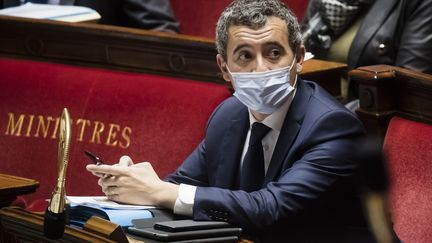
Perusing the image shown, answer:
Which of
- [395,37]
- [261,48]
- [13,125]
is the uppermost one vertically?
[261,48]

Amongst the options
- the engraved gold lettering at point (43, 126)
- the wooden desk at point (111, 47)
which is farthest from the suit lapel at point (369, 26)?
the engraved gold lettering at point (43, 126)

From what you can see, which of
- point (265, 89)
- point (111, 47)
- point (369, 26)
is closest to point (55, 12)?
point (111, 47)

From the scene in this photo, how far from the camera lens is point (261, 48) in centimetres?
118

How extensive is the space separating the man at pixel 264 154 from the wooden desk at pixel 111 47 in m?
0.48

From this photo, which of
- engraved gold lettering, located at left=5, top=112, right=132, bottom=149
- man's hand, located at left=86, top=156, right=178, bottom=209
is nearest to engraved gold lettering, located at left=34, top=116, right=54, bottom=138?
engraved gold lettering, located at left=5, top=112, right=132, bottom=149

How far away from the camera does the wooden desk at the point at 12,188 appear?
1.22 metres

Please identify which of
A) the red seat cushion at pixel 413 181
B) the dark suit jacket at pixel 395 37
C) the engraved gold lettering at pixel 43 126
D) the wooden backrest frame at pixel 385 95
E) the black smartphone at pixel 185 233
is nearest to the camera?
the black smartphone at pixel 185 233

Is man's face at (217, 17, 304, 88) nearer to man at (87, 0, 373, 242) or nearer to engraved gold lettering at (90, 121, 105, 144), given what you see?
man at (87, 0, 373, 242)

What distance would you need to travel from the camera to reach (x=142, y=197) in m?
1.09

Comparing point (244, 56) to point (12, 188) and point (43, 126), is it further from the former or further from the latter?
point (43, 126)

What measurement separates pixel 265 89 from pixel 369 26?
660 mm

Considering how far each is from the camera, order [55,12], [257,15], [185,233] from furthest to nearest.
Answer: [55,12], [257,15], [185,233]

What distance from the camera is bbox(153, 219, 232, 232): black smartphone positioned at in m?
0.97

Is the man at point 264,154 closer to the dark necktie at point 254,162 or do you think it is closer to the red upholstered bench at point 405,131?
the dark necktie at point 254,162
